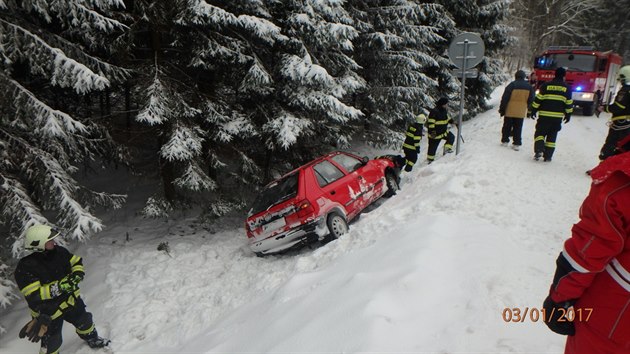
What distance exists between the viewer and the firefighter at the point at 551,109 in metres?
7.92

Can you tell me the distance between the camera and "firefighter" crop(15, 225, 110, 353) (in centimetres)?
493

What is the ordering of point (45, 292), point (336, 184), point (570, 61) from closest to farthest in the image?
point (45, 292)
point (336, 184)
point (570, 61)

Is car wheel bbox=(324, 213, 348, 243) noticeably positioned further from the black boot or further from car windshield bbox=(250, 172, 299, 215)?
the black boot

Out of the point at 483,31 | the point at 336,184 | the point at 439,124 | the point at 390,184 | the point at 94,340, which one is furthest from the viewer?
the point at 483,31

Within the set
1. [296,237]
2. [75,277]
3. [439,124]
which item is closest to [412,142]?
[439,124]

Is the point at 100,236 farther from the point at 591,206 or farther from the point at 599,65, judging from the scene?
the point at 599,65

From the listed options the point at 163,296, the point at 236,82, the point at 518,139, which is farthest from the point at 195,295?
the point at 518,139

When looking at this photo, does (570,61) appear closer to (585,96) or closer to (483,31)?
(585,96)

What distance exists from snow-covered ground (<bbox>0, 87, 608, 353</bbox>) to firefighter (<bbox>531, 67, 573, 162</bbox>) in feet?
1.54

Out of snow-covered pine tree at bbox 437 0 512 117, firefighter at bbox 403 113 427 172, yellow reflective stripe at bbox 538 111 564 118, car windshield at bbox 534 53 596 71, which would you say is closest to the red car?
firefighter at bbox 403 113 427 172

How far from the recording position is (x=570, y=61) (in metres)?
14.6

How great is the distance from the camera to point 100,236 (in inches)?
341

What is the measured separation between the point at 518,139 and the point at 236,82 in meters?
7.01

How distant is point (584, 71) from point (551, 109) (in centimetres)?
840
